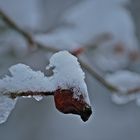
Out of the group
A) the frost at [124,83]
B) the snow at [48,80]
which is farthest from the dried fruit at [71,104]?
the frost at [124,83]

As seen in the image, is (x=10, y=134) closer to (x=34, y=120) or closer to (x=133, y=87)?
(x=34, y=120)

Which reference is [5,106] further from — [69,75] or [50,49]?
[50,49]

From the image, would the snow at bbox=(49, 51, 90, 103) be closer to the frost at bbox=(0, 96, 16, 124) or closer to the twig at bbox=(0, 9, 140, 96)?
the frost at bbox=(0, 96, 16, 124)

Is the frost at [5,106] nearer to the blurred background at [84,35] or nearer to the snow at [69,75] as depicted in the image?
the snow at [69,75]

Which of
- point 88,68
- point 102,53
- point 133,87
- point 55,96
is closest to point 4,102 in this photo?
point 55,96

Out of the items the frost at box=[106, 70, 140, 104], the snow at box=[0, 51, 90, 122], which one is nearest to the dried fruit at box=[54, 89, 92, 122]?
the snow at box=[0, 51, 90, 122]

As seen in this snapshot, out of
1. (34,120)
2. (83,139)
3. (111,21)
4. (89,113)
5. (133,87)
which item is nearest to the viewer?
(89,113)

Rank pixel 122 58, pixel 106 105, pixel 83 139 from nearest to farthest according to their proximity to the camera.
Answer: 1. pixel 122 58
2. pixel 83 139
3. pixel 106 105
